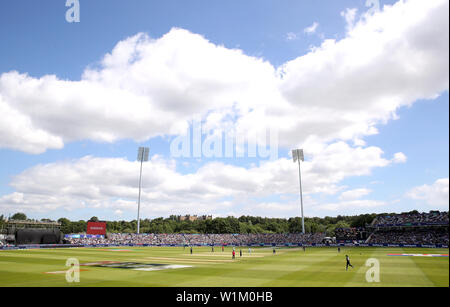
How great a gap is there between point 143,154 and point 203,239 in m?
36.3

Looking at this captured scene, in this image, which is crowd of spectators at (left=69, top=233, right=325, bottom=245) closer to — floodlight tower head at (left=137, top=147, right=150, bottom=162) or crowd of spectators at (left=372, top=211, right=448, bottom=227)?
crowd of spectators at (left=372, top=211, right=448, bottom=227)

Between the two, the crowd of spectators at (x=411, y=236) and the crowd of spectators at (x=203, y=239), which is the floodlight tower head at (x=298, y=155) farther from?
the crowd of spectators at (x=411, y=236)

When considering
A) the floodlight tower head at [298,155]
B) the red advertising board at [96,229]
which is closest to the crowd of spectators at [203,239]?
the red advertising board at [96,229]

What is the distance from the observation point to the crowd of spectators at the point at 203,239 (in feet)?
281

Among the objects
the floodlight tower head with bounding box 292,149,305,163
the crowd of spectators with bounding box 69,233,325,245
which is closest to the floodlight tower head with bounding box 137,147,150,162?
the crowd of spectators with bounding box 69,233,325,245

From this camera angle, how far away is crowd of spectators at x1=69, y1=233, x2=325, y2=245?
85.8m

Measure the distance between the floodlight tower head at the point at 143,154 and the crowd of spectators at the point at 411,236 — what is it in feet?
245

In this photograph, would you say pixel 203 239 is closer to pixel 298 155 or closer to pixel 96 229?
pixel 96 229

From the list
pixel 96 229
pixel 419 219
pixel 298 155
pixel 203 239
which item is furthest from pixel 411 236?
pixel 96 229

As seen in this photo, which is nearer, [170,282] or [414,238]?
[170,282]
